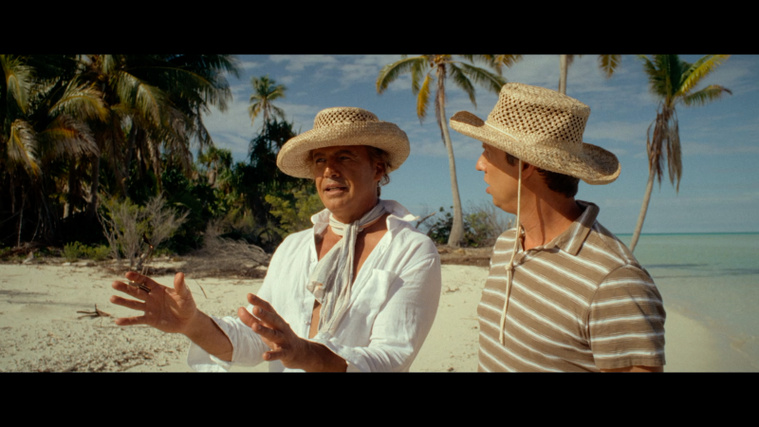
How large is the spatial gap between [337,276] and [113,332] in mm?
5765

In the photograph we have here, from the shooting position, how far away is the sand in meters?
5.84

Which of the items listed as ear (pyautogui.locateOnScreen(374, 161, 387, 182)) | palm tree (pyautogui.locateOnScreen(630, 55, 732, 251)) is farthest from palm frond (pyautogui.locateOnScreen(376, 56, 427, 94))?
ear (pyautogui.locateOnScreen(374, 161, 387, 182))

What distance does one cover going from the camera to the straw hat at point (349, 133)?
2.32 metres

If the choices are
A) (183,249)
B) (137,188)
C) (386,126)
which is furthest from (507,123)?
(137,188)

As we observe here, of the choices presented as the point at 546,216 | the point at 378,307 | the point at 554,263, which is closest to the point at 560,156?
the point at 546,216

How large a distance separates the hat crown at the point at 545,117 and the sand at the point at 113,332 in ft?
14.5

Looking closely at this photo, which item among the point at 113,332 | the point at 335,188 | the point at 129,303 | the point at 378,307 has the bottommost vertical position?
the point at 113,332

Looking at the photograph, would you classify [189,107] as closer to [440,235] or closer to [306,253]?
[440,235]

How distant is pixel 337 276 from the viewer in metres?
2.25

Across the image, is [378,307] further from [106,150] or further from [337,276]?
[106,150]

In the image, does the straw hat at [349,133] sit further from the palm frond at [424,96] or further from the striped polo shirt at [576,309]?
the palm frond at [424,96]

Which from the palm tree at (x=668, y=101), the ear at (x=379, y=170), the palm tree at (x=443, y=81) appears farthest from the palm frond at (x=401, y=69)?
the ear at (x=379, y=170)

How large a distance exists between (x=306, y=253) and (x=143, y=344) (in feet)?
16.3

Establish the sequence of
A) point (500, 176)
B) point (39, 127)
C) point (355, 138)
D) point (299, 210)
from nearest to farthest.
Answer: point (500, 176)
point (355, 138)
point (39, 127)
point (299, 210)
